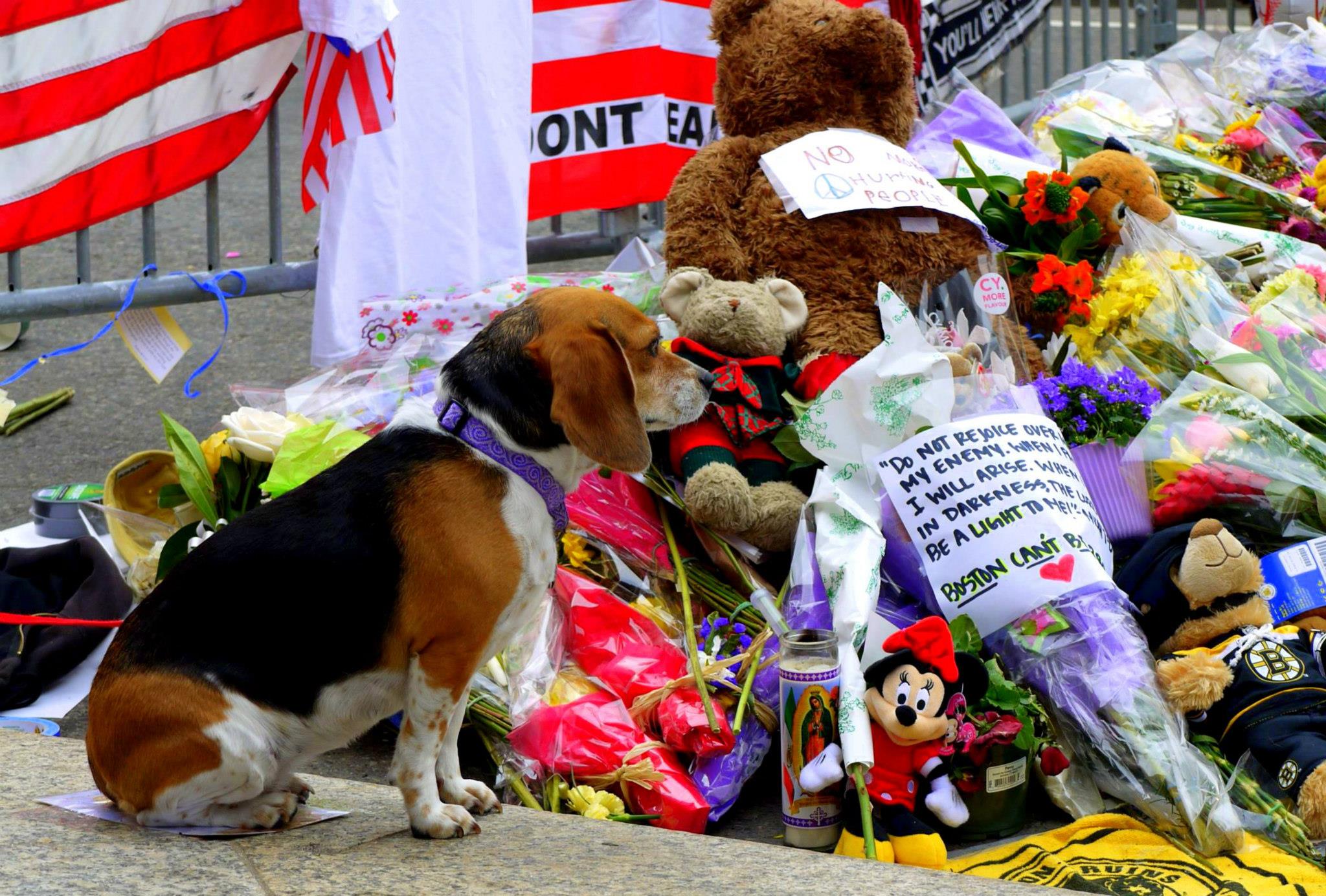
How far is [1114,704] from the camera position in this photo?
273 cm

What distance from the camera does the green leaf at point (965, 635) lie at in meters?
2.86

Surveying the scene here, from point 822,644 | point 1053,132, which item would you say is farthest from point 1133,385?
point 1053,132

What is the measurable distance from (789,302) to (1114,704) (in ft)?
4.42

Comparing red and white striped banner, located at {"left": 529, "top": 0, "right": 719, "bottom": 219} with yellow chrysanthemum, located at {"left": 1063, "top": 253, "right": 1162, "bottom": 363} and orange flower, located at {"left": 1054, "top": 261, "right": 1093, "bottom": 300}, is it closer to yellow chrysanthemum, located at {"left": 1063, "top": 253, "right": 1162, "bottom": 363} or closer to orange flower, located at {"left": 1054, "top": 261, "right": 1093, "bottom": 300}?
orange flower, located at {"left": 1054, "top": 261, "right": 1093, "bottom": 300}

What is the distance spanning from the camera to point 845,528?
296 cm

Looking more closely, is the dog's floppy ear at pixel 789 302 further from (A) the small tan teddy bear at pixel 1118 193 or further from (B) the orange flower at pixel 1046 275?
(A) the small tan teddy bear at pixel 1118 193

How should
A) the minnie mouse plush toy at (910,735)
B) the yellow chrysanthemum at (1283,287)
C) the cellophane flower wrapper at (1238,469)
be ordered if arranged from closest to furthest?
the minnie mouse plush toy at (910,735) → the cellophane flower wrapper at (1238,469) → the yellow chrysanthemum at (1283,287)

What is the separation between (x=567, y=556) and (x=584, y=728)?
0.58 metres

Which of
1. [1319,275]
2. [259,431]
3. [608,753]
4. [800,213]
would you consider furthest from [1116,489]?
[259,431]

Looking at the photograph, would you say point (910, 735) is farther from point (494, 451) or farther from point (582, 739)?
point (494, 451)

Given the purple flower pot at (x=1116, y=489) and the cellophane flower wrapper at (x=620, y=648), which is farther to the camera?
the purple flower pot at (x=1116, y=489)

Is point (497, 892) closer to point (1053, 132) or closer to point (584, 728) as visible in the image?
point (584, 728)

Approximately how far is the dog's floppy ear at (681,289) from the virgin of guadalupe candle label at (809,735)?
119 centimetres

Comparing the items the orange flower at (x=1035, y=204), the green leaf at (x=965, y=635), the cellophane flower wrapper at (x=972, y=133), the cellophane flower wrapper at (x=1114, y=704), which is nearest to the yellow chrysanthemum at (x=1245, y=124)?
the cellophane flower wrapper at (x=972, y=133)
